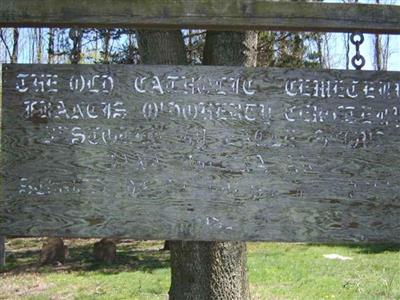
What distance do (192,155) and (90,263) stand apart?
957 cm

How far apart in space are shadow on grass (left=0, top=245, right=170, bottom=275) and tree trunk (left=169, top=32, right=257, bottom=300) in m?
6.13

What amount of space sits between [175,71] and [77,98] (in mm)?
640

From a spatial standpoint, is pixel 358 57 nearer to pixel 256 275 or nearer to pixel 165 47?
pixel 165 47

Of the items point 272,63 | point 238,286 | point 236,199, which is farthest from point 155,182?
point 272,63

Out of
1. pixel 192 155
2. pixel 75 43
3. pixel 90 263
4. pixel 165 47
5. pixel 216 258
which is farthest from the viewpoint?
pixel 90 263

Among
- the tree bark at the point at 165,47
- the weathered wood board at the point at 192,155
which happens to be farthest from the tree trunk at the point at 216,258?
the weathered wood board at the point at 192,155

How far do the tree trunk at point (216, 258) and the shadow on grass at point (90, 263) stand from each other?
6126mm

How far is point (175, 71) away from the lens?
3490mm

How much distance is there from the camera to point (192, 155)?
3.46 m

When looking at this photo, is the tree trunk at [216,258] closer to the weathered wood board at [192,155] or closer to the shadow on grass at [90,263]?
the weathered wood board at [192,155]

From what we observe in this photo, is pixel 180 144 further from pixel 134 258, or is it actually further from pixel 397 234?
pixel 134 258

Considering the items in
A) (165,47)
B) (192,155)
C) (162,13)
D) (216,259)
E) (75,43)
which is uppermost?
(165,47)

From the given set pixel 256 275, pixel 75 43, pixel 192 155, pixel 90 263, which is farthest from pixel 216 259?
pixel 90 263

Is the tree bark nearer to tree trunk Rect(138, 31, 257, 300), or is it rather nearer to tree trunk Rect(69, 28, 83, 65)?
tree trunk Rect(138, 31, 257, 300)
